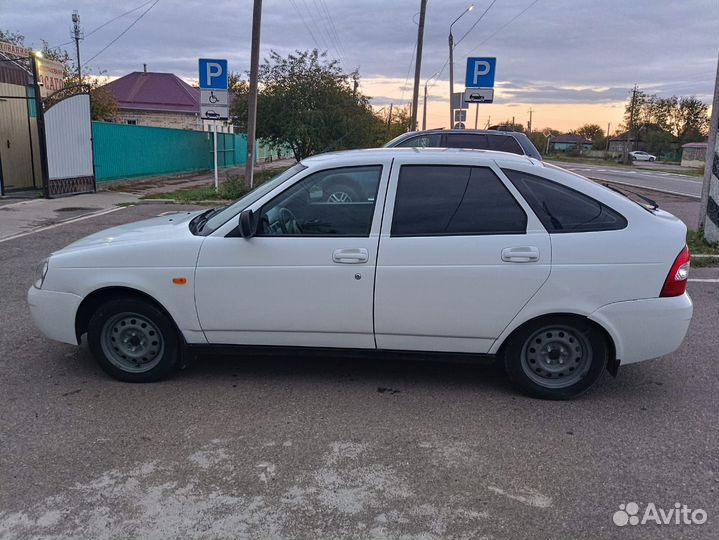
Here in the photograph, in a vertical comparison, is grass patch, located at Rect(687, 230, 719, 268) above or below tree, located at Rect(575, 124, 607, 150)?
below

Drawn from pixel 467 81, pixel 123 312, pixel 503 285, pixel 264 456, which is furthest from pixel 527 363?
pixel 467 81

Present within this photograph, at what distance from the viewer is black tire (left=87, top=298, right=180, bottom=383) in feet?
14.6

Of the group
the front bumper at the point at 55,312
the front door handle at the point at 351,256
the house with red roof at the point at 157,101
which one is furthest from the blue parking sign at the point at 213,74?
the house with red roof at the point at 157,101

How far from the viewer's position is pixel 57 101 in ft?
53.4

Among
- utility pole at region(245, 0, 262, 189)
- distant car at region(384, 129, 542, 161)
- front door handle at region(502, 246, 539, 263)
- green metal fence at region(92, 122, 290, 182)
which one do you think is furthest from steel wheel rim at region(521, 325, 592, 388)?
green metal fence at region(92, 122, 290, 182)

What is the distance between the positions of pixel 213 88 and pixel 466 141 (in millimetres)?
7332

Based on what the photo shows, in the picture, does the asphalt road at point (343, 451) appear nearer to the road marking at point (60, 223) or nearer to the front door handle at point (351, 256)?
the front door handle at point (351, 256)

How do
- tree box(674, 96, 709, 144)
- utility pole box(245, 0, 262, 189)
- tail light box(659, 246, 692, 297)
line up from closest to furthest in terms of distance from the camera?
tail light box(659, 246, 692, 297)
utility pole box(245, 0, 262, 189)
tree box(674, 96, 709, 144)

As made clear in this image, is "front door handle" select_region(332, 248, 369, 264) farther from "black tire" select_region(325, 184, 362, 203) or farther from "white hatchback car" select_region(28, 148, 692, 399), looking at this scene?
"black tire" select_region(325, 184, 362, 203)

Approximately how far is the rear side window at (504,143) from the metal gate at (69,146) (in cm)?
1135

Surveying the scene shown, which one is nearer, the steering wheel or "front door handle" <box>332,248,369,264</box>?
"front door handle" <box>332,248,369,264</box>

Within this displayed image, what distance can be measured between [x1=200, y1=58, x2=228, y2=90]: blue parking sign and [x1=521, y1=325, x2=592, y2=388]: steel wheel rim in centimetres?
1335

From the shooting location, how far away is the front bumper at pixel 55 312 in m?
4.46

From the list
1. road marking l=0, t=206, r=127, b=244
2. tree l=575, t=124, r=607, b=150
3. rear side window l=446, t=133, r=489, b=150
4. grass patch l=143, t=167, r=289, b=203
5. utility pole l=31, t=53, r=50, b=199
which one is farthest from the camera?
tree l=575, t=124, r=607, b=150
